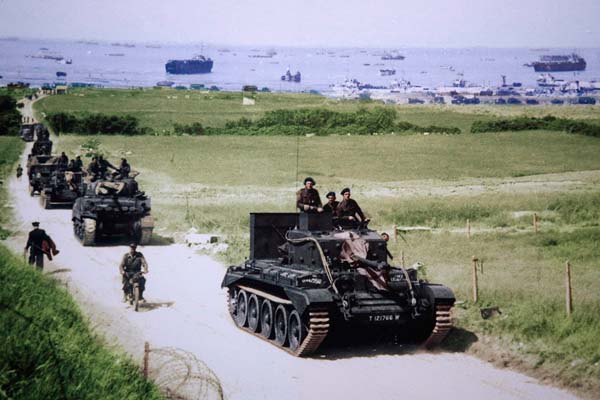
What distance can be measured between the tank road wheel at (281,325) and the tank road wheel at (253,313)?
3.15ft

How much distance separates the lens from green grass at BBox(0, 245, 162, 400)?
9.84 meters

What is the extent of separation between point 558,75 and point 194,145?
53.0 m

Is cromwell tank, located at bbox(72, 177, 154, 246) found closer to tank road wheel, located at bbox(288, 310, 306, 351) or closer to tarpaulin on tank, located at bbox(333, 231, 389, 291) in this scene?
tarpaulin on tank, located at bbox(333, 231, 389, 291)

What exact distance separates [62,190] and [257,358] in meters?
26.7

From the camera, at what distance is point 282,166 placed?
2426 inches

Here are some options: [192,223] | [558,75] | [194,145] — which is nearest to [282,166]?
[194,145]

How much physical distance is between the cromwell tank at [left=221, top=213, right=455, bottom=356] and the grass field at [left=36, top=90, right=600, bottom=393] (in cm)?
141

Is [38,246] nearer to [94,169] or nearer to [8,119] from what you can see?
[94,169]

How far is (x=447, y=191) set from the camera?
4912cm

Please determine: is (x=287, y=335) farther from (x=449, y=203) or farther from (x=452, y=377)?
(x=449, y=203)

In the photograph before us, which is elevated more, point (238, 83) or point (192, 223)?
point (238, 83)

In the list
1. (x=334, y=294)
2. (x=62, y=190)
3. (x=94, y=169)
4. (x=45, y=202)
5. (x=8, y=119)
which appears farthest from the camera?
(x=8, y=119)

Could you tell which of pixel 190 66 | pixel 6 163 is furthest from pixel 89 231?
pixel 190 66

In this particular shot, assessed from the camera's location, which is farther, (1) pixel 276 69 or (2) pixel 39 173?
(1) pixel 276 69
